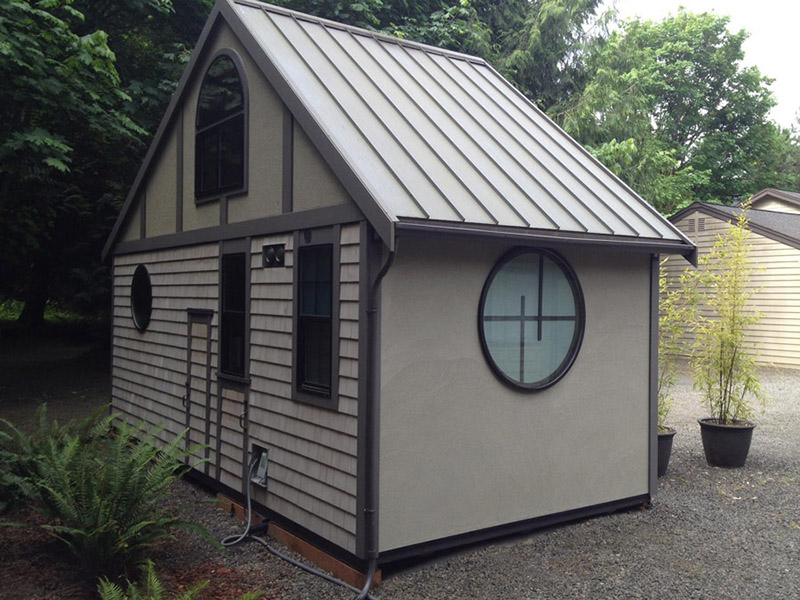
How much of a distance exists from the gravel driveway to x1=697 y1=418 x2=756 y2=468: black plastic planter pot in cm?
62

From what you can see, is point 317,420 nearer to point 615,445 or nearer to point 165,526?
point 165,526

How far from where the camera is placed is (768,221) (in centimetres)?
1905

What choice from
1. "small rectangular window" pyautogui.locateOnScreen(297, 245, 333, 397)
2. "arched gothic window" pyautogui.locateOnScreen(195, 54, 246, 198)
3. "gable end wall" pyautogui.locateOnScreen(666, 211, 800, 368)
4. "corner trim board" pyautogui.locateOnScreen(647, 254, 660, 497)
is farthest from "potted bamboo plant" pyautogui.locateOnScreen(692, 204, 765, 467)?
"gable end wall" pyautogui.locateOnScreen(666, 211, 800, 368)

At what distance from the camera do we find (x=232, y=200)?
727 cm

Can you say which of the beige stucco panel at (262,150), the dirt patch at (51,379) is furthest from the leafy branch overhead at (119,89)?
the beige stucco panel at (262,150)

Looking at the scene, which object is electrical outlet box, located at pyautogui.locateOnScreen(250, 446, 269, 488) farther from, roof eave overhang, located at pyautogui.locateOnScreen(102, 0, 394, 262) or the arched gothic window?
roof eave overhang, located at pyautogui.locateOnScreen(102, 0, 394, 262)

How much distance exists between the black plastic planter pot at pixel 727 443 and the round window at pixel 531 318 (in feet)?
10.6

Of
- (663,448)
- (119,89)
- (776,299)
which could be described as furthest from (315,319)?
(776,299)

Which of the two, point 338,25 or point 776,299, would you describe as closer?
point 338,25

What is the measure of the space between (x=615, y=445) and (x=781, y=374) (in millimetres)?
12190

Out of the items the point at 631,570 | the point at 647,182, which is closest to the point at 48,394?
the point at 631,570

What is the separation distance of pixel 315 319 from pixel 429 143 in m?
Result: 1.83

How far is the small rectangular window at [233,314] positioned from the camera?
23.2 ft

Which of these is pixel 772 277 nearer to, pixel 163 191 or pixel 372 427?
pixel 163 191
